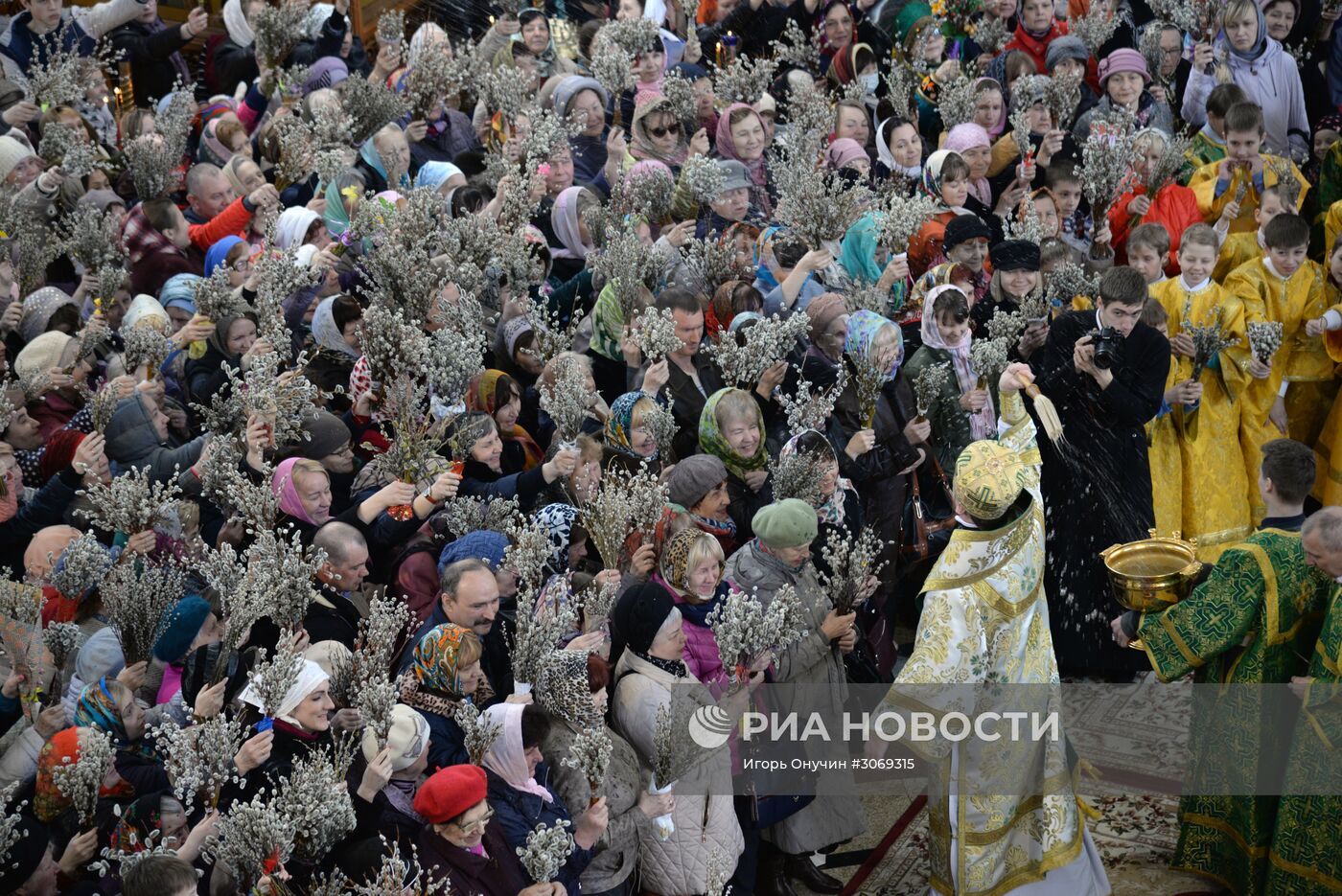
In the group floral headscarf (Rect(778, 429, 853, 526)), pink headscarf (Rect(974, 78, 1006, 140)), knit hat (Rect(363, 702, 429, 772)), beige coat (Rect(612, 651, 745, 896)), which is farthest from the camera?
pink headscarf (Rect(974, 78, 1006, 140))

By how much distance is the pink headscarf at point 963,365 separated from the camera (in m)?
7.87

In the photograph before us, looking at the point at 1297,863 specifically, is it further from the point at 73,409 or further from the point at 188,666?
the point at 73,409

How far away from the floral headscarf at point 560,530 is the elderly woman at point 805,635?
2.29 feet

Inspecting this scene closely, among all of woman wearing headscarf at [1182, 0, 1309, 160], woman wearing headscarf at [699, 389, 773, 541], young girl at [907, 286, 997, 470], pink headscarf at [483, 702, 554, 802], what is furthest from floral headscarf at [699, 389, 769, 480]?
woman wearing headscarf at [1182, 0, 1309, 160]

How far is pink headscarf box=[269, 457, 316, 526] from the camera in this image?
261 inches

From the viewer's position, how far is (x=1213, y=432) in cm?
842

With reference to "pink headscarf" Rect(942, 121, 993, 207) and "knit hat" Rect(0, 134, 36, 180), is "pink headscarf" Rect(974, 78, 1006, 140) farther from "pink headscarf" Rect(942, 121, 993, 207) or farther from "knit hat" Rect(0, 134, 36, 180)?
"knit hat" Rect(0, 134, 36, 180)

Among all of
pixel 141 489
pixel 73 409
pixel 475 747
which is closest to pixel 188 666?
pixel 141 489

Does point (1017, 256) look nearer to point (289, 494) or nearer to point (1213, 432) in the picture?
point (1213, 432)

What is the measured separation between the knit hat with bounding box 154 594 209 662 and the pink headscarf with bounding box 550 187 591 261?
3973 mm

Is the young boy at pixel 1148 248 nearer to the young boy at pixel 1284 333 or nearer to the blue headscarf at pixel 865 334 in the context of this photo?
the young boy at pixel 1284 333

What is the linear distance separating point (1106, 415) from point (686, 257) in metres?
2.34

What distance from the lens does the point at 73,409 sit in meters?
7.75

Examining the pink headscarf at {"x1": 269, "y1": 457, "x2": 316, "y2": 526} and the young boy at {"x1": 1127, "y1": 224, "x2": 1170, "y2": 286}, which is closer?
the pink headscarf at {"x1": 269, "y1": 457, "x2": 316, "y2": 526}
